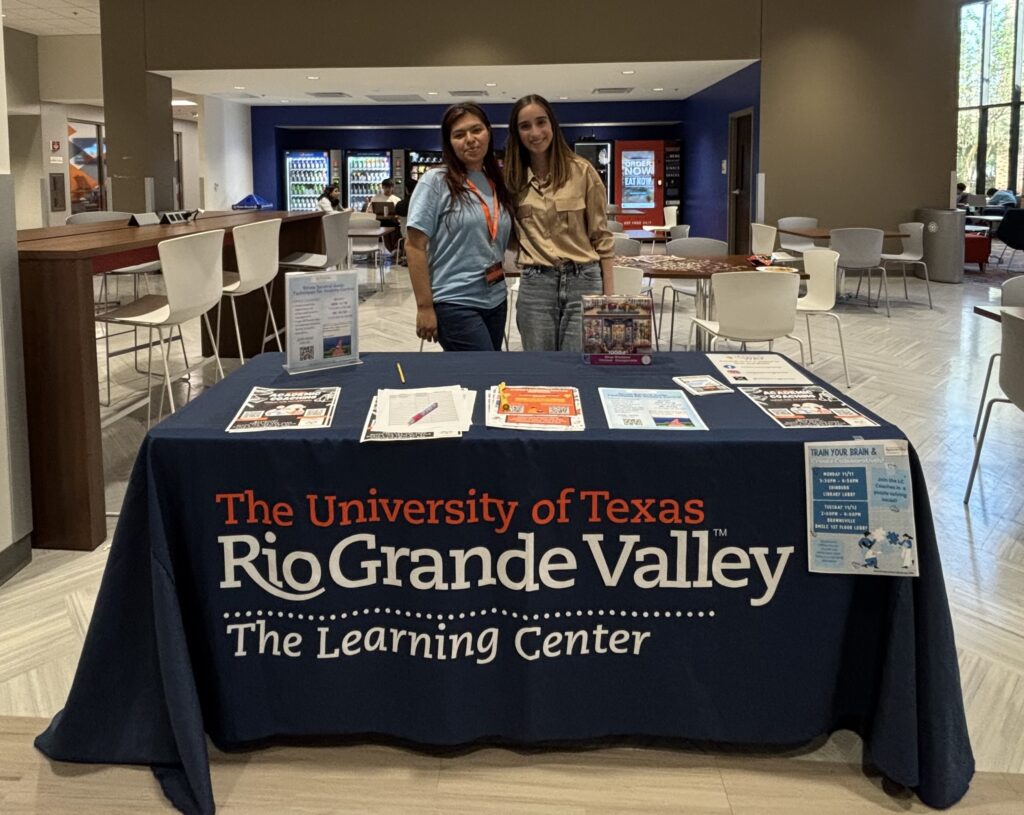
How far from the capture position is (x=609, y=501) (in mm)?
1948

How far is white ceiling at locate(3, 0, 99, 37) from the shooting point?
12641mm

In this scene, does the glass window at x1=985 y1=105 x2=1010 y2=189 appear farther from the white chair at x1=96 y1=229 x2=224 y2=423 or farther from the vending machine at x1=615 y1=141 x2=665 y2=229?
the white chair at x1=96 y1=229 x2=224 y2=423

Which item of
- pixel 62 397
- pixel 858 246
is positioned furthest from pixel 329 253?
pixel 858 246

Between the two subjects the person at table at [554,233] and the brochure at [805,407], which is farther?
the person at table at [554,233]

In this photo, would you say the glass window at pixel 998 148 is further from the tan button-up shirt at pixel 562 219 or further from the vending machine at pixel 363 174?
the tan button-up shirt at pixel 562 219

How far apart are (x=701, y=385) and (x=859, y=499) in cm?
54

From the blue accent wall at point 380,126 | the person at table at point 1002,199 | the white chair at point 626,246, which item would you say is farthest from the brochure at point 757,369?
the blue accent wall at point 380,126

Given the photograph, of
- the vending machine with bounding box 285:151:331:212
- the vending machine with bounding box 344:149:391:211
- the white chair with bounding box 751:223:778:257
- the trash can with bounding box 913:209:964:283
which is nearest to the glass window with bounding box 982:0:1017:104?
the trash can with bounding box 913:209:964:283

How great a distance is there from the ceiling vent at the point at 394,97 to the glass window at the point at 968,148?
9.20 metres

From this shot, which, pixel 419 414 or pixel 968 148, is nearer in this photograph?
pixel 419 414

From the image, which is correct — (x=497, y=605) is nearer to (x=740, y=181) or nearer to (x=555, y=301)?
(x=555, y=301)

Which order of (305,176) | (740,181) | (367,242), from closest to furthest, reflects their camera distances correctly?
(367,242) → (740,181) → (305,176)

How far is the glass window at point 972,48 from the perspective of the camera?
15680 millimetres

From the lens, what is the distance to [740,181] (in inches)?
563
